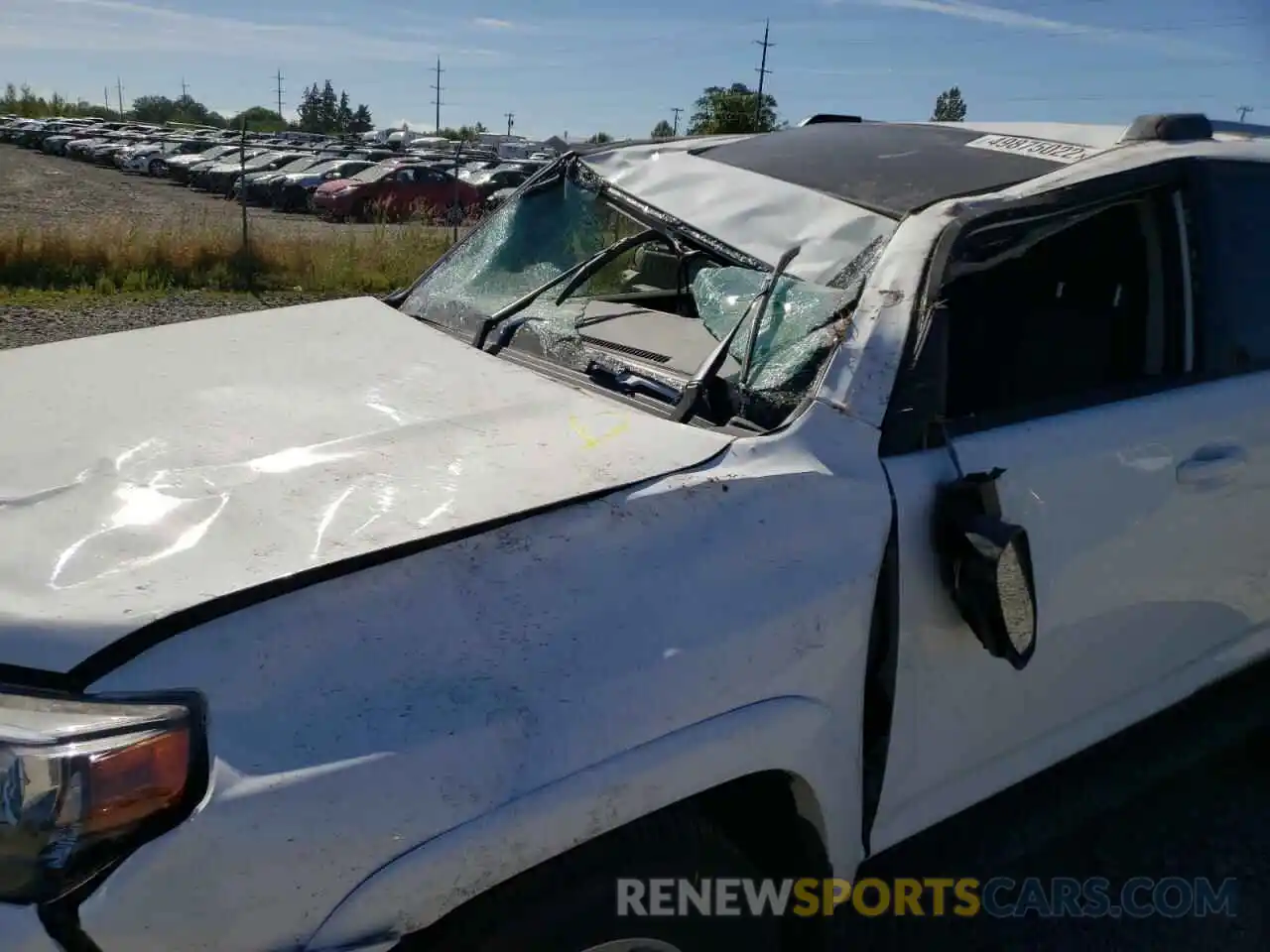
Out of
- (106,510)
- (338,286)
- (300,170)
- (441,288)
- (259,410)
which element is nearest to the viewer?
(106,510)

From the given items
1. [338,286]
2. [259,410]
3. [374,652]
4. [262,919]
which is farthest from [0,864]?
[338,286]

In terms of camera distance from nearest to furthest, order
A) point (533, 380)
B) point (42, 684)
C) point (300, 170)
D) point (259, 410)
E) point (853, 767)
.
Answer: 1. point (42, 684)
2. point (853, 767)
3. point (259, 410)
4. point (533, 380)
5. point (300, 170)

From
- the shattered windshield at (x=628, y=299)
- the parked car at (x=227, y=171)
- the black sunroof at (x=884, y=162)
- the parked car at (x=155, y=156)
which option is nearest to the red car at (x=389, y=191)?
the parked car at (x=227, y=171)

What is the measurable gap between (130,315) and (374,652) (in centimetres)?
1091

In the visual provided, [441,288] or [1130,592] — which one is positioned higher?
[441,288]

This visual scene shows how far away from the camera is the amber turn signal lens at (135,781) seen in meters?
1.30

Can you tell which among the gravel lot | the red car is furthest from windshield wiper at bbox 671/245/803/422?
the red car

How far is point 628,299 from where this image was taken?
10.7 feet

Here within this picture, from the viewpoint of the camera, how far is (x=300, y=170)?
30188 mm

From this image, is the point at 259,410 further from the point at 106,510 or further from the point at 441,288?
the point at 441,288

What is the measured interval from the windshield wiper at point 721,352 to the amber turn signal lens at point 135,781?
1.16 meters

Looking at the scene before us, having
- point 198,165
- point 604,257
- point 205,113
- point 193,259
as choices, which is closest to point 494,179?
point 198,165

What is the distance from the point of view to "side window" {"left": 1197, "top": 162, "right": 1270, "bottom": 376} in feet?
8.68

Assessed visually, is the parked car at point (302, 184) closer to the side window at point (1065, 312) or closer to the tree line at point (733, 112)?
the tree line at point (733, 112)
